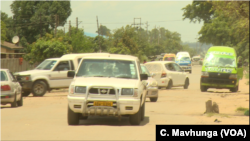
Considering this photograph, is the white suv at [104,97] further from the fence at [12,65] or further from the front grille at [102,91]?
the fence at [12,65]

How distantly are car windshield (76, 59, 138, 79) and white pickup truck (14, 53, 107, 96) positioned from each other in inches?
460

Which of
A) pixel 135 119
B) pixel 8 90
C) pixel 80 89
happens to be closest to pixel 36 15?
pixel 8 90

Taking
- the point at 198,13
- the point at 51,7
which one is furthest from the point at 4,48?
the point at 198,13

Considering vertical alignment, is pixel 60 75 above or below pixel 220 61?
below

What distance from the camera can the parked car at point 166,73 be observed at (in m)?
25.7

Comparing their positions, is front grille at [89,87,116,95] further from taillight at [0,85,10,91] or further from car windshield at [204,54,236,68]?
car windshield at [204,54,236,68]

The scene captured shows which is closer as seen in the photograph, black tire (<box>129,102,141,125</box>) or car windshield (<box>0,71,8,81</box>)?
black tire (<box>129,102,141,125</box>)

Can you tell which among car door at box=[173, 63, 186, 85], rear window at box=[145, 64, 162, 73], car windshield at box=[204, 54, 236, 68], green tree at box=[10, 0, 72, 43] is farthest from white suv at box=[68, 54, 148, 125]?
green tree at box=[10, 0, 72, 43]

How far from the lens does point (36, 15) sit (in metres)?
69.0

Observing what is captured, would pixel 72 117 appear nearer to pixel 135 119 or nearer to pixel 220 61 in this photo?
pixel 135 119

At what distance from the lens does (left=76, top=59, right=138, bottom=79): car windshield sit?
38.8ft

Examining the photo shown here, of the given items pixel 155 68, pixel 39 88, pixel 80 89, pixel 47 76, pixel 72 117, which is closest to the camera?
pixel 80 89

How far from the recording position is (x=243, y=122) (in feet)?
36.8

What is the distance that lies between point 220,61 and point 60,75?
8678mm
